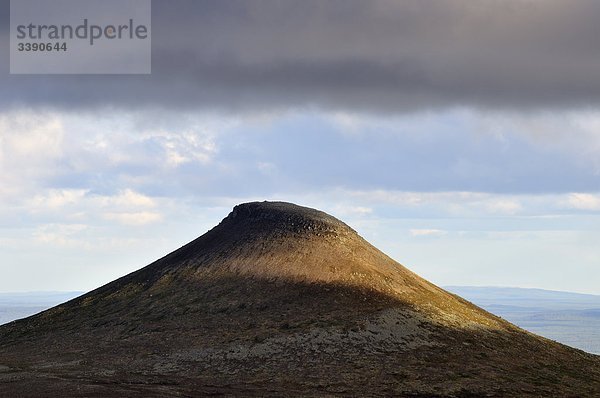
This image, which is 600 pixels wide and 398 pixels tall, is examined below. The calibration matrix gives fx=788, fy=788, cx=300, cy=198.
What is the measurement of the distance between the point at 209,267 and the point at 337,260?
2066 cm

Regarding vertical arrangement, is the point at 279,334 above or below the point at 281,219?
below

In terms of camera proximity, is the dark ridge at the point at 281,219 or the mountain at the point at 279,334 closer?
the mountain at the point at 279,334

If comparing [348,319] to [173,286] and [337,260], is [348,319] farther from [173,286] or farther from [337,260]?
[173,286]

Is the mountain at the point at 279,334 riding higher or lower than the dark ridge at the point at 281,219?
lower

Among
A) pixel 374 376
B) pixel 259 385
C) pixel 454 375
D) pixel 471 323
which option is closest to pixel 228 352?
pixel 259 385

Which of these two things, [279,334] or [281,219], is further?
[281,219]

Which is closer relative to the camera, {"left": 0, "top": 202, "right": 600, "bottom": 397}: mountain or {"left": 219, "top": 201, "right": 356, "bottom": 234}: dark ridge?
{"left": 0, "top": 202, "right": 600, "bottom": 397}: mountain

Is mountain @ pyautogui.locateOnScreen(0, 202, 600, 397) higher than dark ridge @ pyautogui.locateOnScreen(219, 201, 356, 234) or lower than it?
lower

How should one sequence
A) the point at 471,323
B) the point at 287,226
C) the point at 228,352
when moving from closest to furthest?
the point at 228,352 < the point at 471,323 < the point at 287,226

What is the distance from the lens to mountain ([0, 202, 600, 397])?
87812mm

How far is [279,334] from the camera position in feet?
336

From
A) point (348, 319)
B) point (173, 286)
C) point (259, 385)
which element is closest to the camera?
point (259, 385)

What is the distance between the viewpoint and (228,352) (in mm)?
98125

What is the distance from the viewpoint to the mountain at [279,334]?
87812mm
